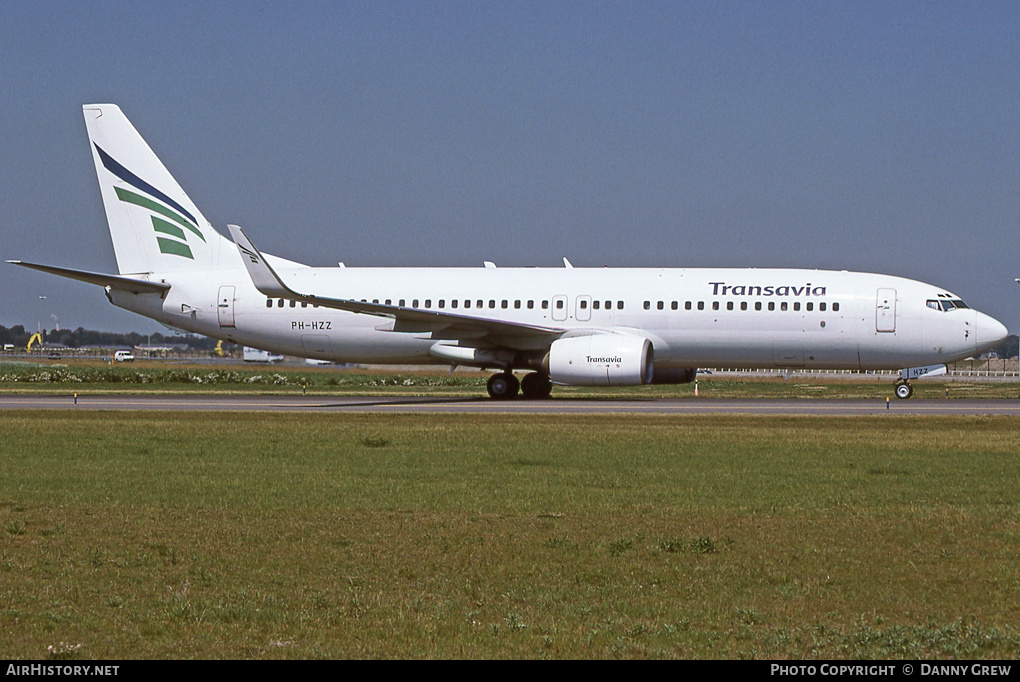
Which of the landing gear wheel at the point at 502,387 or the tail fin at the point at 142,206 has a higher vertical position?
the tail fin at the point at 142,206

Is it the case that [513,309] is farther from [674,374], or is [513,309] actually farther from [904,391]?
[904,391]

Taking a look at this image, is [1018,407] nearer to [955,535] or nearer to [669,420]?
[669,420]

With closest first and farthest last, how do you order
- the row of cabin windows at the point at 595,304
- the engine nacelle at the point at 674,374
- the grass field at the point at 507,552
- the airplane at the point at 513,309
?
the grass field at the point at 507,552 < the airplane at the point at 513,309 < the row of cabin windows at the point at 595,304 < the engine nacelle at the point at 674,374

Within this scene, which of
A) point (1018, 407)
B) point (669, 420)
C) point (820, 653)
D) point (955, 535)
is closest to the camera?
point (820, 653)

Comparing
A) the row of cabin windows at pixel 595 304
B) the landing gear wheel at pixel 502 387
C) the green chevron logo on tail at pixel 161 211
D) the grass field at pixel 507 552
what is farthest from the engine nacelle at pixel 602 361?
the green chevron logo on tail at pixel 161 211

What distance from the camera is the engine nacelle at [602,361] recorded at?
3341 cm

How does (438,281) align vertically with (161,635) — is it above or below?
above

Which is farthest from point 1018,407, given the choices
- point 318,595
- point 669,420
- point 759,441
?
point 318,595

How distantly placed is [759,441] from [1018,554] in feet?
36.6

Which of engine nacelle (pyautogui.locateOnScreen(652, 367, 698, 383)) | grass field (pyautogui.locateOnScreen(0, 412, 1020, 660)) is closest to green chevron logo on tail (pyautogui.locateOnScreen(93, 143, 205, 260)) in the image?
engine nacelle (pyautogui.locateOnScreen(652, 367, 698, 383))

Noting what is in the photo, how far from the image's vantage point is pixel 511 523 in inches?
480

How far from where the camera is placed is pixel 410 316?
35.2 meters

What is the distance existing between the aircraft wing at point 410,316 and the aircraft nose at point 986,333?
12818 mm

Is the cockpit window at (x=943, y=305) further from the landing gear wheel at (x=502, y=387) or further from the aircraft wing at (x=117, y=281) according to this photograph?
the aircraft wing at (x=117, y=281)
